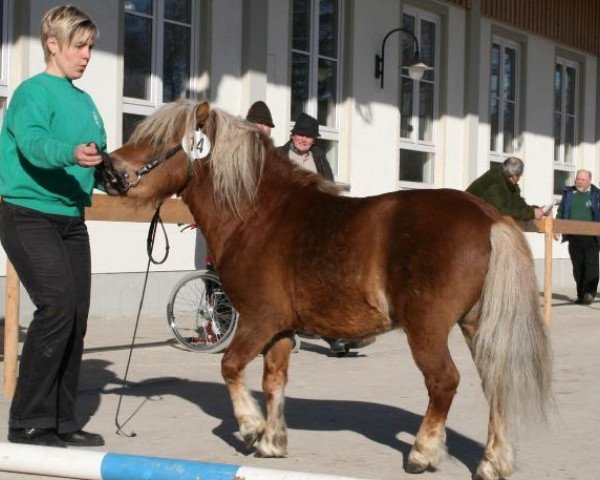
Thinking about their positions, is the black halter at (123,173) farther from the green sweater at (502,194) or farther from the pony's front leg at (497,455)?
the green sweater at (502,194)

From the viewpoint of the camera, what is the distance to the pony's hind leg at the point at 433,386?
5398 mm

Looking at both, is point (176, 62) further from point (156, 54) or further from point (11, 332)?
point (11, 332)

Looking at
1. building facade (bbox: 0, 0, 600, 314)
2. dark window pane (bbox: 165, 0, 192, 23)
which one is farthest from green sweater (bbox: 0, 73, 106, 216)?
dark window pane (bbox: 165, 0, 192, 23)

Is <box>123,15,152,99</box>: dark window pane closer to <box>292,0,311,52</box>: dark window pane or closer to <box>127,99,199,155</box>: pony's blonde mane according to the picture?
<box>292,0,311,52</box>: dark window pane

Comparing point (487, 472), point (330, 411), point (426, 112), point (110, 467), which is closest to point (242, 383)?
point (487, 472)

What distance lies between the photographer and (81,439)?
6.13m

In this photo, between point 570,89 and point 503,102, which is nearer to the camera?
point 503,102

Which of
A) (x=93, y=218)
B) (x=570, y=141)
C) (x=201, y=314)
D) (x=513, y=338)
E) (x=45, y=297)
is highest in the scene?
(x=570, y=141)

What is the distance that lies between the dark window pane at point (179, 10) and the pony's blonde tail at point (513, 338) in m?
9.07

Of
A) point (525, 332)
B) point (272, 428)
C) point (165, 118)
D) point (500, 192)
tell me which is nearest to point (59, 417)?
point (272, 428)

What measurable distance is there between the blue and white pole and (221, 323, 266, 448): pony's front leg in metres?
1.99

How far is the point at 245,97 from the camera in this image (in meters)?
14.5

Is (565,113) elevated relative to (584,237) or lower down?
elevated

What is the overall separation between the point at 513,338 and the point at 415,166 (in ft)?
43.7
